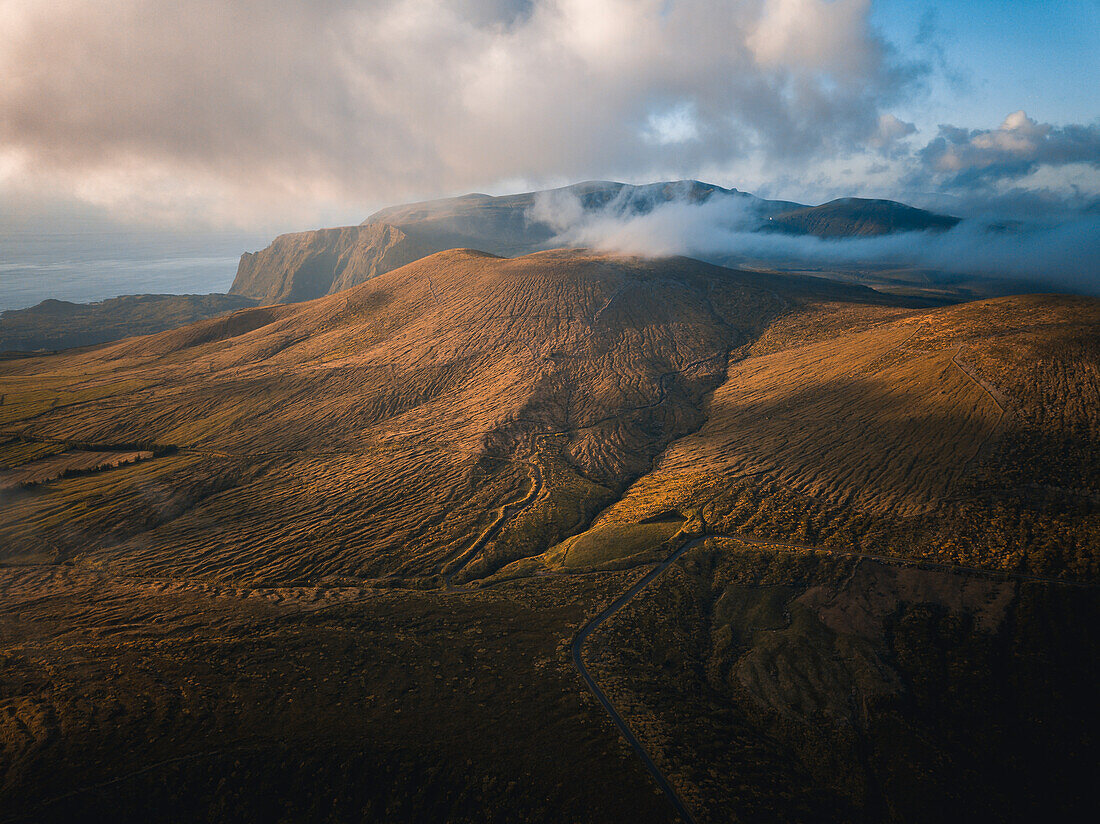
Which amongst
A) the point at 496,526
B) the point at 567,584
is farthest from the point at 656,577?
the point at 496,526

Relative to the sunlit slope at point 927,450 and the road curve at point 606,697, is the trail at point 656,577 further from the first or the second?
the sunlit slope at point 927,450

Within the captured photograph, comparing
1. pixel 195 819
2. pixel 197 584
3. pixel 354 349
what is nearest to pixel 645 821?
pixel 195 819

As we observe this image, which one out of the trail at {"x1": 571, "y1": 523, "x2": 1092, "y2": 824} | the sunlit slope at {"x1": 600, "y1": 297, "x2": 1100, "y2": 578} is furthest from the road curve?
the sunlit slope at {"x1": 600, "y1": 297, "x2": 1100, "y2": 578}

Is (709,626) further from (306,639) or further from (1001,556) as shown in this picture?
(306,639)

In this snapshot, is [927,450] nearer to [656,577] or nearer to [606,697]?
[656,577]

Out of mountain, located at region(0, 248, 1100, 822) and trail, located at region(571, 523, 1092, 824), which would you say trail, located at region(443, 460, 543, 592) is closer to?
mountain, located at region(0, 248, 1100, 822)
